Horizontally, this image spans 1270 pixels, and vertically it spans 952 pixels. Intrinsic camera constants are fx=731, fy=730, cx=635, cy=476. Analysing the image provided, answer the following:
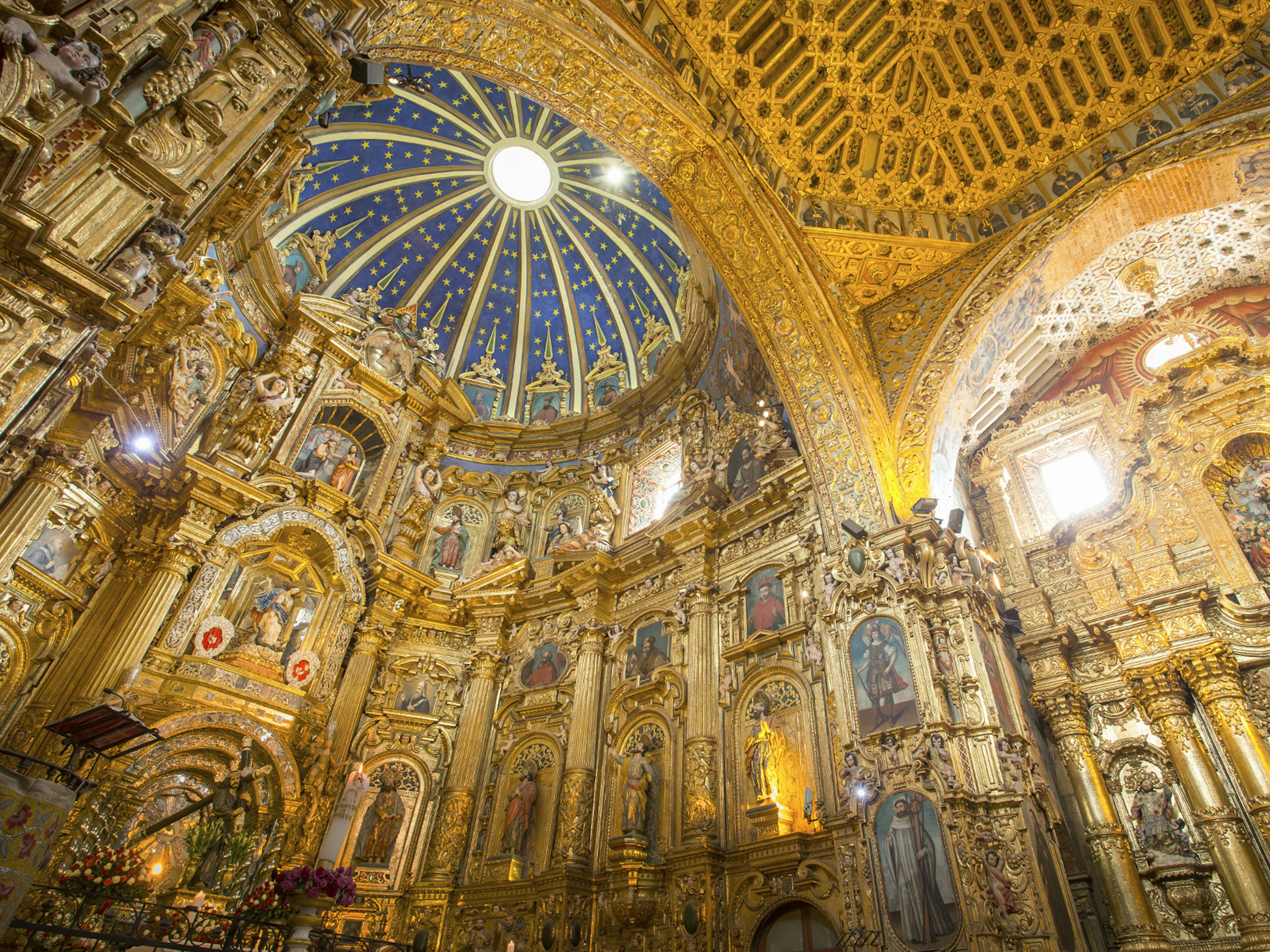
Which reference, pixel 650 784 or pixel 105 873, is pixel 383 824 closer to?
pixel 105 873

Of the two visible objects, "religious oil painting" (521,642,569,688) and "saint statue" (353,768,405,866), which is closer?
"saint statue" (353,768,405,866)

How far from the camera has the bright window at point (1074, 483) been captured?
13.9 metres

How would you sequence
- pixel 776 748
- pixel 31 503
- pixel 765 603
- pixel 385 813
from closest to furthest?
pixel 31 503, pixel 776 748, pixel 765 603, pixel 385 813

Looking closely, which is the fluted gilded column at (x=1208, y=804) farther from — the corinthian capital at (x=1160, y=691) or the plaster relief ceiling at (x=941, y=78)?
the plaster relief ceiling at (x=941, y=78)

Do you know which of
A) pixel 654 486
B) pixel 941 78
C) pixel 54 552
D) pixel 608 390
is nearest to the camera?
pixel 54 552

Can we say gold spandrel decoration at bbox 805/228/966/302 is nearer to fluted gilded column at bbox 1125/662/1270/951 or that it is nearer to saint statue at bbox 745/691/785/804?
fluted gilded column at bbox 1125/662/1270/951

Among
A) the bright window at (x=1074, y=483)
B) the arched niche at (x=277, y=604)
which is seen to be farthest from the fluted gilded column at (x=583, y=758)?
the bright window at (x=1074, y=483)

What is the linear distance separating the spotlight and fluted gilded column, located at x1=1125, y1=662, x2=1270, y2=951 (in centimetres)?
477

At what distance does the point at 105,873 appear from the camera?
9430 mm

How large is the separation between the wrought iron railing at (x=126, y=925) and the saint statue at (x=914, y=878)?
23.5 ft

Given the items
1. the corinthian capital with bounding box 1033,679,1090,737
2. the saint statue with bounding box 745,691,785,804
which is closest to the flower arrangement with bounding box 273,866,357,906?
the saint statue with bounding box 745,691,785,804

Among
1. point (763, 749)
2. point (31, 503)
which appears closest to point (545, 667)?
point (763, 749)

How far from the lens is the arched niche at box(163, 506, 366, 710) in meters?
13.3

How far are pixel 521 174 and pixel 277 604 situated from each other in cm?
1285
